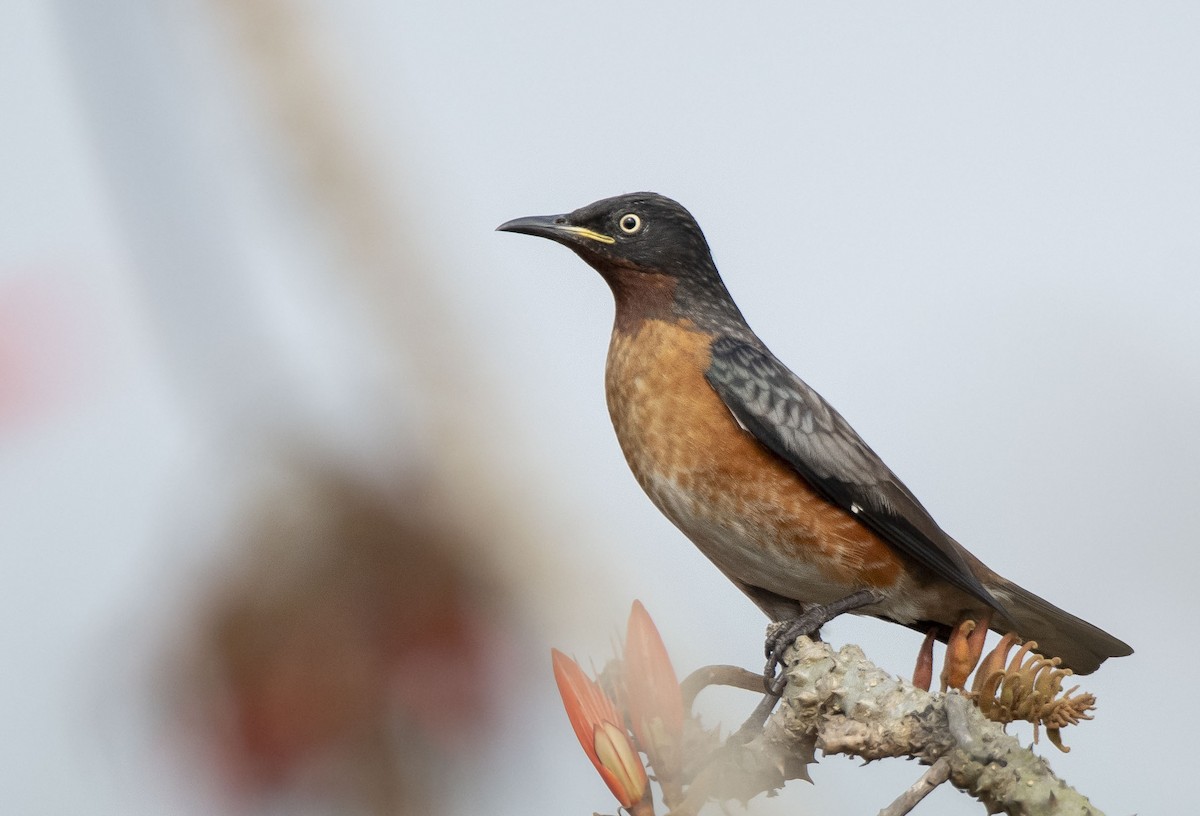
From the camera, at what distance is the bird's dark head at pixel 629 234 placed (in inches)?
172

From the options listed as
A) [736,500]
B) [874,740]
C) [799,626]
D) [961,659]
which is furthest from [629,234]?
[874,740]

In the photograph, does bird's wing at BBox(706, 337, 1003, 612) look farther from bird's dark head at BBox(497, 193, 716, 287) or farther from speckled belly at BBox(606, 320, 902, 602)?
bird's dark head at BBox(497, 193, 716, 287)

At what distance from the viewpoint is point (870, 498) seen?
413 cm

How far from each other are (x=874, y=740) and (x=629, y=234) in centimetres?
240

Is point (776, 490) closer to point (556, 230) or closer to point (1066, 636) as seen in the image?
point (1066, 636)

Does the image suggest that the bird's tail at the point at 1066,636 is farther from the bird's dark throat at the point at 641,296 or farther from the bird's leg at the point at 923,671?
the bird's dark throat at the point at 641,296

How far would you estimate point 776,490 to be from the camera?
411 cm

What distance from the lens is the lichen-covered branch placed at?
7.95ft

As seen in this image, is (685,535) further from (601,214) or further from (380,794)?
(380,794)

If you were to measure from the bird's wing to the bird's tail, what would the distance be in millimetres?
195

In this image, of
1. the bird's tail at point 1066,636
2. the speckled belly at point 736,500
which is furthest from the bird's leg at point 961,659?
the speckled belly at point 736,500

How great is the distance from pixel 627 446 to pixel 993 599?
127 cm

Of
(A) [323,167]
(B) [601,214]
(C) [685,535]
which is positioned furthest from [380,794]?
(B) [601,214]

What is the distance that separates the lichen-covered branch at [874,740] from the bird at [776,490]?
1190mm
